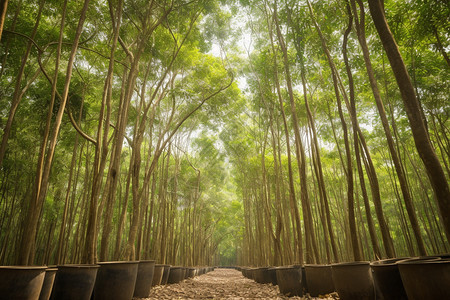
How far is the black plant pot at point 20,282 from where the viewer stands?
6.38ft

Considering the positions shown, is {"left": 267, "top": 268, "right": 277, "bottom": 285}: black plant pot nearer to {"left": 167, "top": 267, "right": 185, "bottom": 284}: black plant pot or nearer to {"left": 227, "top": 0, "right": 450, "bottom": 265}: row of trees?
{"left": 227, "top": 0, "right": 450, "bottom": 265}: row of trees

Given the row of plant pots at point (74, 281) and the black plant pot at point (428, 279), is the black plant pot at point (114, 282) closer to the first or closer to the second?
the row of plant pots at point (74, 281)

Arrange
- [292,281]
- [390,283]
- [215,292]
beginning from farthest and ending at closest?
[215,292]
[292,281]
[390,283]

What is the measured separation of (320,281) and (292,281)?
525mm

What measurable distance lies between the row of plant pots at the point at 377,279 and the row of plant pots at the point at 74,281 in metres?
2.59

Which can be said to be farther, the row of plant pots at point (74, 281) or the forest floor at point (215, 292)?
the forest floor at point (215, 292)

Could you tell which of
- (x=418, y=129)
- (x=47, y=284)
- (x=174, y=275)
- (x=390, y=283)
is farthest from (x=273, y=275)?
(x=418, y=129)

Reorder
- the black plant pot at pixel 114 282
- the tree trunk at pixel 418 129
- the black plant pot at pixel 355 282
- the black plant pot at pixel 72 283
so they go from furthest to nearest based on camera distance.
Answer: the black plant pot at pixel 114 282 < the black plant pot at pixel 355 282 < the black plant pot at pixel 72 283 < the tree trunk at pixel 418 129

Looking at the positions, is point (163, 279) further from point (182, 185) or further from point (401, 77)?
point (182, 185)

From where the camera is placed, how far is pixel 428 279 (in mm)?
1678

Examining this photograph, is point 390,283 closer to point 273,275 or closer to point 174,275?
point 273,275

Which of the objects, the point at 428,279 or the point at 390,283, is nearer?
the point at 428,279

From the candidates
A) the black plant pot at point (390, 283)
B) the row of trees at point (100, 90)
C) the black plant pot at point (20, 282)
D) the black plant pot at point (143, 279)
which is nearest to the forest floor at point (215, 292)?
the black plant pot at point (143, 279)

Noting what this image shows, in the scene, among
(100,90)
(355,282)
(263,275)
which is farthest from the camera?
(100,90)
